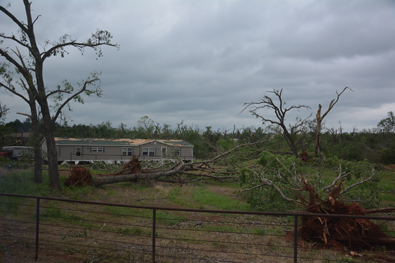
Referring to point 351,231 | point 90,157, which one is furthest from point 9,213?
point 90,157

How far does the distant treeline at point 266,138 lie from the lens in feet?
77.6

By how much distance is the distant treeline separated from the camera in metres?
23.7

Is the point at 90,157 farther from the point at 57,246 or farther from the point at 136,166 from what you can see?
the point at 57,246

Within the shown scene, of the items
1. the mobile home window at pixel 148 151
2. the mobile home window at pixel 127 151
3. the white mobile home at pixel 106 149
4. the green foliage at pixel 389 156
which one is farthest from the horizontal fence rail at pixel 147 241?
the mobile home window at pixel 148 151

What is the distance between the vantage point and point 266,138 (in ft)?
72.7

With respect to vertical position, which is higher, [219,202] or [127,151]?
[127,151]

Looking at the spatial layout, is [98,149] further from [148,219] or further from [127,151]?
[148,219]

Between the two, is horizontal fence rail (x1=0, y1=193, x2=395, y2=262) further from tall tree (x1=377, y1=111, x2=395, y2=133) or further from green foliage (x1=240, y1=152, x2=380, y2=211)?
tall tree (x1=377, y1=111, x2=395, y2=133)

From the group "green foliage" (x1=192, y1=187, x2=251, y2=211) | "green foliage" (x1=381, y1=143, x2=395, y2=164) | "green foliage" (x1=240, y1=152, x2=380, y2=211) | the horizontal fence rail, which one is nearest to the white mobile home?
"green foliage" (x1=192, y1=187, x2=251, y2=211)

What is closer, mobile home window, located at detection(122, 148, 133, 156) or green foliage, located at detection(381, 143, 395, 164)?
green foliage, located at detection(381, 143, 395, 164)

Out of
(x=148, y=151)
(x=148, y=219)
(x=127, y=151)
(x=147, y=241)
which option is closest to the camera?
(x=147, y=241)

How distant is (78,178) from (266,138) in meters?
13.8

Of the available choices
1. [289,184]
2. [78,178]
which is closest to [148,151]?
[78,178]

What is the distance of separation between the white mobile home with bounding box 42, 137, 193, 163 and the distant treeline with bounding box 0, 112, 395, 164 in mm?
3597
